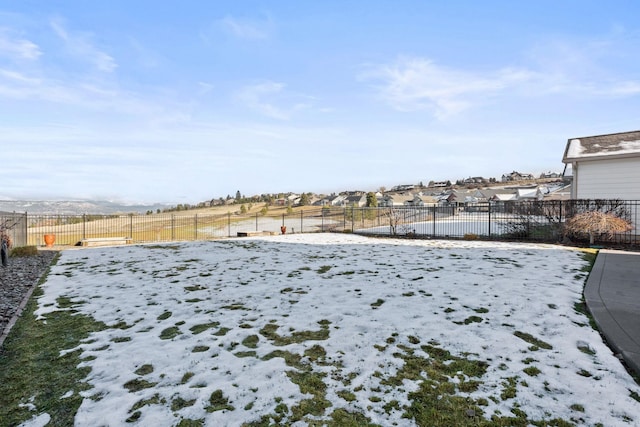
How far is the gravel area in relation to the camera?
5.43 meters

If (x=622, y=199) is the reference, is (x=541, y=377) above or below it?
below

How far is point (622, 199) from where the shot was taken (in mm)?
12047

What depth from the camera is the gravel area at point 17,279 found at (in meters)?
5.43

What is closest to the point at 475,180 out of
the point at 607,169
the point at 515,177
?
the point at 515,177

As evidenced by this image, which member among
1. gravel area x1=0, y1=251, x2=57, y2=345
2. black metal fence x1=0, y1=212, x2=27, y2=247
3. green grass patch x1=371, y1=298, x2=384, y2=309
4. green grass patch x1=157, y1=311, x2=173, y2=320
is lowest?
gravel area x1=0, y1=251, x2=57, y2=345

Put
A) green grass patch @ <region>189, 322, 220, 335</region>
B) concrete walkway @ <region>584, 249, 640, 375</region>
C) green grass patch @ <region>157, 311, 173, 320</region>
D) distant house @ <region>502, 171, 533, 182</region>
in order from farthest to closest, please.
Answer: distant house @ <region>502, 171, 533, 182</region> → green grass patch @ <region>157, 311, 173, 320</region> → green grass patch @ <region>189, 322, 220, 335</region> → concrete walkway @ <region>584, 249, 640, 375</region>

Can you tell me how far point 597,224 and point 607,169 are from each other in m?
3.03

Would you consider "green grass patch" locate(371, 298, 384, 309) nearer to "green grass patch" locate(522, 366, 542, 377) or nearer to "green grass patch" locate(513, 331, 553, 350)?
"green grass patch" locate(513, 331, 553, 350)

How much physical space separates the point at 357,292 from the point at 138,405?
3855 millimetres

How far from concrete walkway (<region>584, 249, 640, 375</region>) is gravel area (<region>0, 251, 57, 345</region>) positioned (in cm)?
752

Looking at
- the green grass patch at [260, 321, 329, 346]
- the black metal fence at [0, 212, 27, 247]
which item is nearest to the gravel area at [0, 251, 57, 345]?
the black metal fence at [0, 212, 27, 247]

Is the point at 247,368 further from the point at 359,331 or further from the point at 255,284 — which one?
the point at 255,284

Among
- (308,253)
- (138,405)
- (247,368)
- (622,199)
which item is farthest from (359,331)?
(622,199)

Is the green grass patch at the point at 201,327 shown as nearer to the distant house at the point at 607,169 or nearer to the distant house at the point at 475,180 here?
the distant house at the point at 607,169
